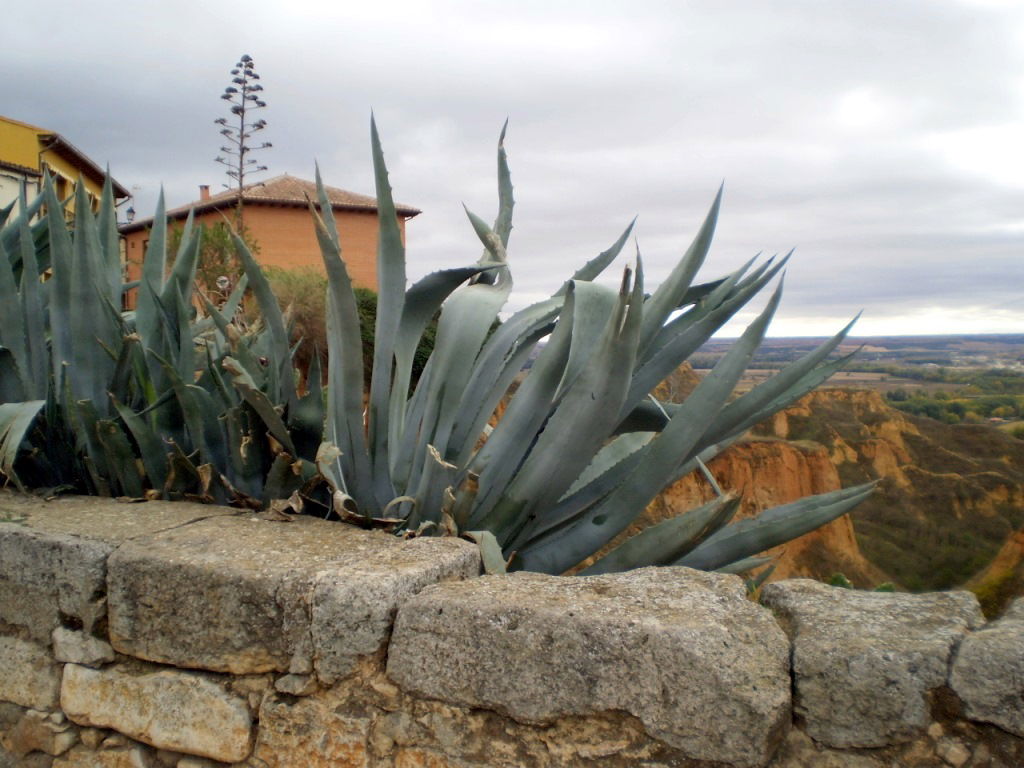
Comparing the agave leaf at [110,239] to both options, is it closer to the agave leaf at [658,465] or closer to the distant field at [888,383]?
the agave leaf at [658,465]

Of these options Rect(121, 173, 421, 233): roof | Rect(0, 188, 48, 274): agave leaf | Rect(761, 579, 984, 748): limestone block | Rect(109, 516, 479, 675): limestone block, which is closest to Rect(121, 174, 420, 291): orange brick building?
Rect(121, 173, 421, 233): roof

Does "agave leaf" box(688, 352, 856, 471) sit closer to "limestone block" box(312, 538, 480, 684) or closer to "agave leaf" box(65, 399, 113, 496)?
"limestone block" box(312, 538, 480, 684)

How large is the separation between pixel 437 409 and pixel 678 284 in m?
0.71

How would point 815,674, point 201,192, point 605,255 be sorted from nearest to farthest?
1. point 815,674
2. point 605,255
3. point 201,192

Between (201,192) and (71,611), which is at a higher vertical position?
(201,192)

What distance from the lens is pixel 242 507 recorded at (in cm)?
233

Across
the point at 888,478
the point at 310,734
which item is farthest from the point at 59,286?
the point at 888,478

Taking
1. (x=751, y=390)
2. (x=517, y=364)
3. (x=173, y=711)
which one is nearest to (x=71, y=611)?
(x=173, y=711)

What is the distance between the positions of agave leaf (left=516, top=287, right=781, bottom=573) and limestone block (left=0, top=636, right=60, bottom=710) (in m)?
1.11

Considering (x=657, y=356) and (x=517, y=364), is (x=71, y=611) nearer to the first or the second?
(x=517, y=364)

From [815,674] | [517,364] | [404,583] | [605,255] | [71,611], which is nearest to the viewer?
[815,674]

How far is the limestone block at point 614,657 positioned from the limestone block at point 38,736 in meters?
0.84

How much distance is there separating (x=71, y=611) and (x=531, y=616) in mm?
1090

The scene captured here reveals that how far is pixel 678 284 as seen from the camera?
221 cm
